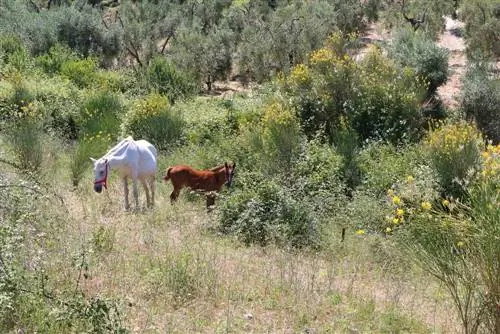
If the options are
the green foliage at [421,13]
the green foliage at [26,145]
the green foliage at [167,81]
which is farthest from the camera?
the green foliage at [421,13]

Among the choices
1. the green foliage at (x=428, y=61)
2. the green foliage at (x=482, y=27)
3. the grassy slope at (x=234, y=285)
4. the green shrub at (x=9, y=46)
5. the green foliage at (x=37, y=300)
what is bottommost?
the grassy slope at (x=234, y=285)

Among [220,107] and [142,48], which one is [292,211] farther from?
[142,48]

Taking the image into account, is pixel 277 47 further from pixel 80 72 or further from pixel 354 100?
pixel 354 100

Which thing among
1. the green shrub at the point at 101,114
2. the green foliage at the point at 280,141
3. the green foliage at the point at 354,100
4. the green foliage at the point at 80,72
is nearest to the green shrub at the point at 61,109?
the green shrub at the point at 101,114

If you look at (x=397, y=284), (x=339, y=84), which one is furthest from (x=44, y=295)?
(x=339, y=84)

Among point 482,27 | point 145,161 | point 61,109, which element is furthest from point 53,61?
point 482,27

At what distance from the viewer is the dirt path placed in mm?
19078

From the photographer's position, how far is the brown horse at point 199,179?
8.80 meters

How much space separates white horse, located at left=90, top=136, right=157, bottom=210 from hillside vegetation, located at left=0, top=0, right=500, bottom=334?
47 cm

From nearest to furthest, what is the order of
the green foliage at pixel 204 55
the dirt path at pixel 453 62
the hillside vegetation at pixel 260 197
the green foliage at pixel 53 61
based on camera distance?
the hillside vegetation at pixel 260 197 < the dirt path at pixel 453 62 < the green foliage at pixel 53 61 < the green foliage at pixel 204 55

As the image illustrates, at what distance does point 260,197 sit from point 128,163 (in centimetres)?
195

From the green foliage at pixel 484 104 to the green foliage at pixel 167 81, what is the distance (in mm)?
8597

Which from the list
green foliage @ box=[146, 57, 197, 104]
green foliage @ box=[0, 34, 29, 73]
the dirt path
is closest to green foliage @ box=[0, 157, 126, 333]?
green foliage @ box=[146, 57, 197, 104]

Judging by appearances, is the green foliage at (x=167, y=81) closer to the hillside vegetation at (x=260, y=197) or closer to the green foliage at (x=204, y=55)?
the hillside vegetation at (x=260, y=197)
